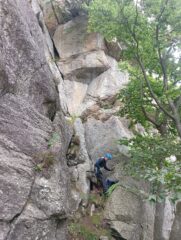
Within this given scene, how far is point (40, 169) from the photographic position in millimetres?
7953

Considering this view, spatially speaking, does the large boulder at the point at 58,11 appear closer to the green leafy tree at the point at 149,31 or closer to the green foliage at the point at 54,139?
the green leafy tree at the point at 149,31

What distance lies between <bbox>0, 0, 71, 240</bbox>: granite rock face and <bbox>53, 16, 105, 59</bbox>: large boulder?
1026 cm

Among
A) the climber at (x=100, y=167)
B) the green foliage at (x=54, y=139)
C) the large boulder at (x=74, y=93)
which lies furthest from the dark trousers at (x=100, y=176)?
the large boulder at (x=74, y=93)

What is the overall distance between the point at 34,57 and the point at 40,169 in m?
4.53

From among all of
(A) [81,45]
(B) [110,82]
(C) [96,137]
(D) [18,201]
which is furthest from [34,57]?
(A) [81,45]

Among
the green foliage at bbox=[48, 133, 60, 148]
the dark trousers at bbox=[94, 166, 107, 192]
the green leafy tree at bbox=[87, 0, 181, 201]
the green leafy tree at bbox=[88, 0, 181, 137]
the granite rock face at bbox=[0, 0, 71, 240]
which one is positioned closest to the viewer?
the granite rock face at bbox=[0, 0, 71, 240]

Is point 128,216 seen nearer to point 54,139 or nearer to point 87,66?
point 54,139

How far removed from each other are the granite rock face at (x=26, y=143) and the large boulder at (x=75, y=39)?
10257 mm

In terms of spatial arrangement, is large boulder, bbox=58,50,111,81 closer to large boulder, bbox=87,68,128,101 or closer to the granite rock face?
large boulder, bbox=87,68,128,101

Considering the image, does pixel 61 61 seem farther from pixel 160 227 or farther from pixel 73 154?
pixel 160 227

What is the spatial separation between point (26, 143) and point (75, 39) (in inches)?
590

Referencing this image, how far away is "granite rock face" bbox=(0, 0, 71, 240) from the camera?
6.86 metres

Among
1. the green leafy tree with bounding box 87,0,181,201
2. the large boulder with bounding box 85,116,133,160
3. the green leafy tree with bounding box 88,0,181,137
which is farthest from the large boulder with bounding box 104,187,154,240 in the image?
the green leafy tree with bounding box 88,0,181,137

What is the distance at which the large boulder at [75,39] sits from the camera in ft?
67.3
